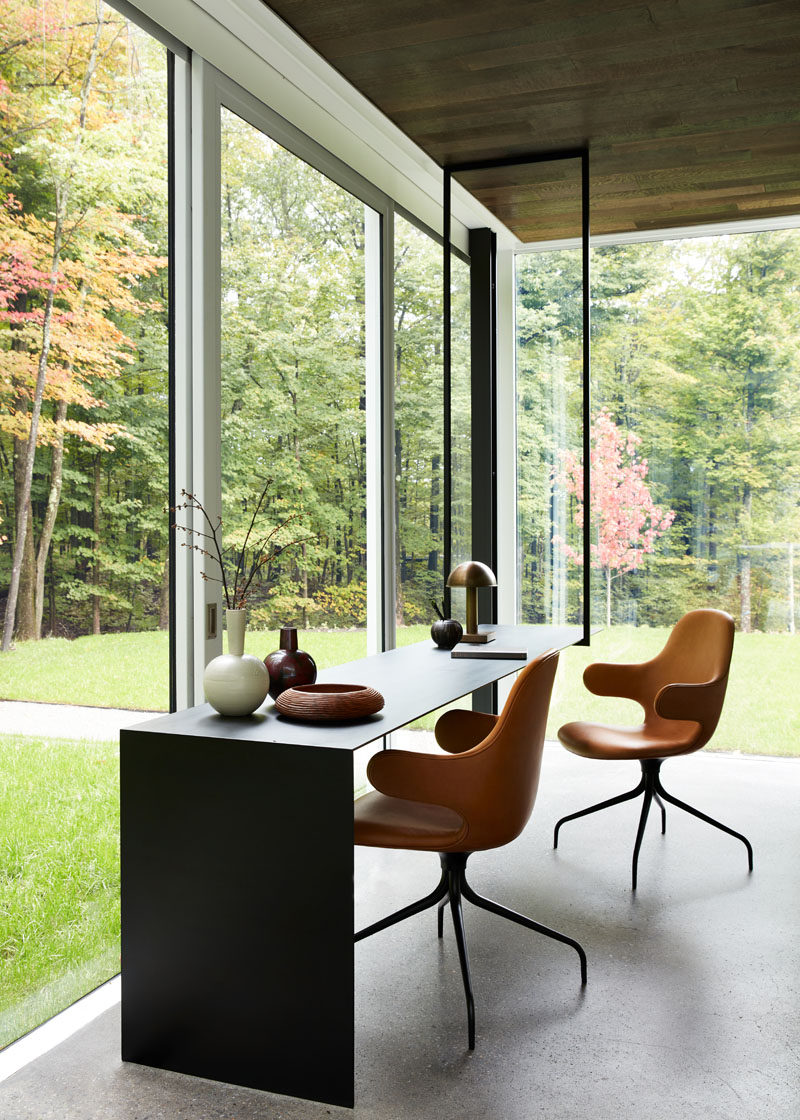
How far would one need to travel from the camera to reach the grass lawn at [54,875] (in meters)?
2.35

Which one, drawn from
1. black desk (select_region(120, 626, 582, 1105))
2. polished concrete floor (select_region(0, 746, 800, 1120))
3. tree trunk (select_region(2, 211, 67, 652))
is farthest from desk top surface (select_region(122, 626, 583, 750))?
polished concrete floor (select_region(0, 746, 800, 1120))

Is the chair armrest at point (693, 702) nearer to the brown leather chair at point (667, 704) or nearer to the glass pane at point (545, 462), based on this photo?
the brown leather chair at point (667, 704)

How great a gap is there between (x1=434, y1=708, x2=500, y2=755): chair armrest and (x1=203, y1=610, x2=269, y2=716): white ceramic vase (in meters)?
0.85

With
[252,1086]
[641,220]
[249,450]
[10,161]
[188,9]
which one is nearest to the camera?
[252,1086]

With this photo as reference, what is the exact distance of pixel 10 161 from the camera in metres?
2.30

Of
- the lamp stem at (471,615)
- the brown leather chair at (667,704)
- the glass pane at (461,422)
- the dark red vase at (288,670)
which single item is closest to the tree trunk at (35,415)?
the dark red vase at (288,670)

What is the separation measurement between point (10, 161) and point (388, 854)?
2.61m

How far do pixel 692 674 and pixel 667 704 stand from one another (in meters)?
0.48

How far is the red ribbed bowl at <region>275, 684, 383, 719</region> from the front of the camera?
2301 mm

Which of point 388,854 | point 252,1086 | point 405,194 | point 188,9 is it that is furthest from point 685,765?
point 188,9

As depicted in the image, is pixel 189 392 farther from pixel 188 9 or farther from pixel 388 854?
pixel 388 854

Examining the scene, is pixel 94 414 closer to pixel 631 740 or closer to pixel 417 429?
pixel 631 740

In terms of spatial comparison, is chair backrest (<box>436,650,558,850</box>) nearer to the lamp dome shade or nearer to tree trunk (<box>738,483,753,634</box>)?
the lamp dome shade

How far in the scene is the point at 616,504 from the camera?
5445mm
